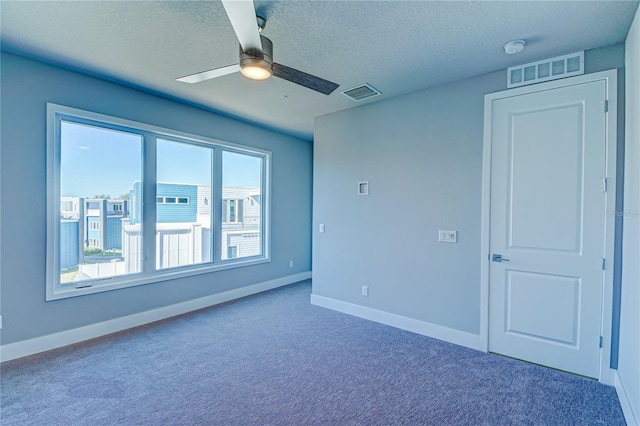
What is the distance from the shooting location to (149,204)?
3627 mm

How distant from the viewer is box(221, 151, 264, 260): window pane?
4547 mm

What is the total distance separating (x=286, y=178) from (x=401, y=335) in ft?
11.1

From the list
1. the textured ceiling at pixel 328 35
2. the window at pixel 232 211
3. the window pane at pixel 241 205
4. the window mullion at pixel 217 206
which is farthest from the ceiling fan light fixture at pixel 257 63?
the window at pixel 232 211

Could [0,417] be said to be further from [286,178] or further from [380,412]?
[286,178]

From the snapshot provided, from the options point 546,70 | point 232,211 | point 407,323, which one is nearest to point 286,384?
point 407,323

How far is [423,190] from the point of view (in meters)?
3.28

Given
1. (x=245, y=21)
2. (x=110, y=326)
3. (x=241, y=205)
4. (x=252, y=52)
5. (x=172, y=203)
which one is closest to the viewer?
(x=245, y=21)

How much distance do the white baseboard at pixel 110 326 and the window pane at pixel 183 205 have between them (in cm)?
57

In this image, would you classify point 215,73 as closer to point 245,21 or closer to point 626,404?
point 245,21

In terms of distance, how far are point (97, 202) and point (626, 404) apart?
4.97m

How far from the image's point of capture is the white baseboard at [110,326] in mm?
2668

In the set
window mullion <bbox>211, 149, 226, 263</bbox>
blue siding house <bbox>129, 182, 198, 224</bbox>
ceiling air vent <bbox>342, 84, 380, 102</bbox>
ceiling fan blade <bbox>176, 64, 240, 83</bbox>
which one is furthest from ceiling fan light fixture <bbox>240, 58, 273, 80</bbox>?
window mullion <bbox>211, 149, 226, 263</bbox>

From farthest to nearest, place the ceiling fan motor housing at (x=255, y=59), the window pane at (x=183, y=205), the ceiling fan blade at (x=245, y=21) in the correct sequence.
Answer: the window pane at (x=183, y=205) < the ceiling fan motor housing at (x=255, y=59) < the ceiling fan blade at (x=245, y=21)

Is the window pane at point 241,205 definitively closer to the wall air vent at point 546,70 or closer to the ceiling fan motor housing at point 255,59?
the ceiling fan motor housing at point 255,59
